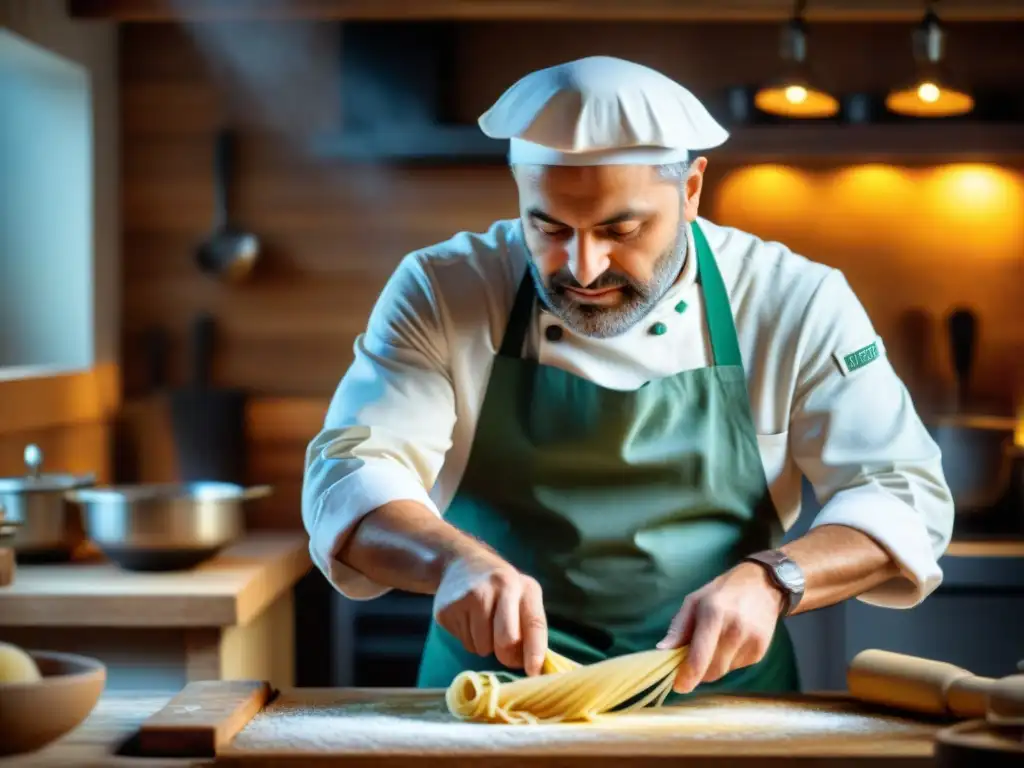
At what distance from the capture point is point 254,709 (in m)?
1.51

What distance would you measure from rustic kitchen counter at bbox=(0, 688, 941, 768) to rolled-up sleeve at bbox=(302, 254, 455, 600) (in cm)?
26

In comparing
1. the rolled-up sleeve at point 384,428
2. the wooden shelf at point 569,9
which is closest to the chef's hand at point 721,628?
the rolled-up sleeve at point 384,428

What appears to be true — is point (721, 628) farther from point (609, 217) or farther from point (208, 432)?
point (208, 432)

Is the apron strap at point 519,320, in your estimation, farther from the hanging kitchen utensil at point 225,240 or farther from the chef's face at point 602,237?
the hanging kitchen utensil at point 225,240

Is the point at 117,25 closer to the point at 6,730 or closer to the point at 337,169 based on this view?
the point at 337,169

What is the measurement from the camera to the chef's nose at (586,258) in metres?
1.76

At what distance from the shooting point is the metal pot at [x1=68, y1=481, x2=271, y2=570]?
2.90 m

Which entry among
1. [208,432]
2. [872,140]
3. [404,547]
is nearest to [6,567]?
[208,432]

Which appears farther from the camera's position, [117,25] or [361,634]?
[117,25]

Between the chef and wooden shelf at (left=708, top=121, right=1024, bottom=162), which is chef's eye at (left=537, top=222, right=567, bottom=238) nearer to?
the chef

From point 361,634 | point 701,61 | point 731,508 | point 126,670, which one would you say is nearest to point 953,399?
point 701,61

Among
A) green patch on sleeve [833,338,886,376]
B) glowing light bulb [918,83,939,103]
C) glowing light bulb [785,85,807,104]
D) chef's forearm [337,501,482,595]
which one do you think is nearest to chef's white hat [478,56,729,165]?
green patch on sleeve [833,338,886,376]

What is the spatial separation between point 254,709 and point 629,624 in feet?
2.09

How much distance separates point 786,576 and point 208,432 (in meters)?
2.35
